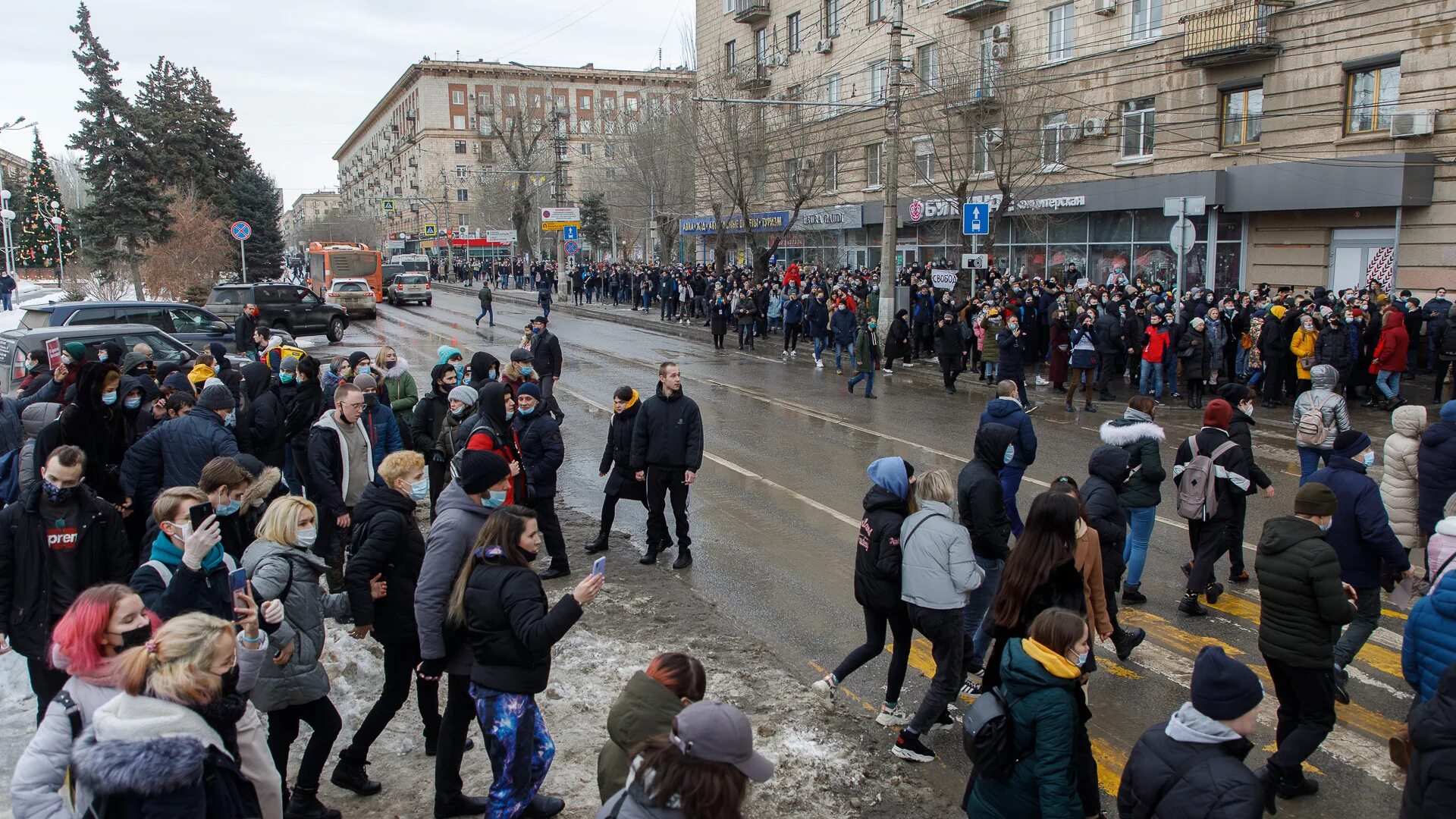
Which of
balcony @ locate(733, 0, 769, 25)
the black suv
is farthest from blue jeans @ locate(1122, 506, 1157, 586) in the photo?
balcony @ locate(733, 0, 769, 25)

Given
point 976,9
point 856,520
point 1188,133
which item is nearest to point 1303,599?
point 856,520

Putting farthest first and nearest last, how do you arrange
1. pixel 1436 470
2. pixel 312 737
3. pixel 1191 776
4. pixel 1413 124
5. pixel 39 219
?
pixel 39 219, pixel 1413 124, pixel 1436 470, pixel 312 737, pixel 1191 776

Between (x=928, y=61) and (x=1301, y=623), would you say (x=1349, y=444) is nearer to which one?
(x=1301, y=623)

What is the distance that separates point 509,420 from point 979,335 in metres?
13.6

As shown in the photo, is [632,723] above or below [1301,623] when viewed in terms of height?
above

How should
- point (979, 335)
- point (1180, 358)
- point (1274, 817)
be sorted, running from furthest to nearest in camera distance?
point (979, 335)
point (1180, 358)
point (1274, 817)

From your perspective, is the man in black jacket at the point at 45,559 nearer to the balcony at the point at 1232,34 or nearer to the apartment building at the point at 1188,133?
the apartment building at the point at 1188,133

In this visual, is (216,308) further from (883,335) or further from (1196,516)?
(1196,516)

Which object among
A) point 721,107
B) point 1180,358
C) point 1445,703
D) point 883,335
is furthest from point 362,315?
point 1445,703

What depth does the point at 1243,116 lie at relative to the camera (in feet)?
79.8

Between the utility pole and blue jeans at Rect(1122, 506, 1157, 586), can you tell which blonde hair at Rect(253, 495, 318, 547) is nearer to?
blue jeans at Rect(1122, 506, 1157, 586)

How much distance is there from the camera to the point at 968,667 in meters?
6.49

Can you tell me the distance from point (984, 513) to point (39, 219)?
79.1 metres

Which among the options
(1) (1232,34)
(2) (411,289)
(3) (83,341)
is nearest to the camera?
(3) (83,341)
